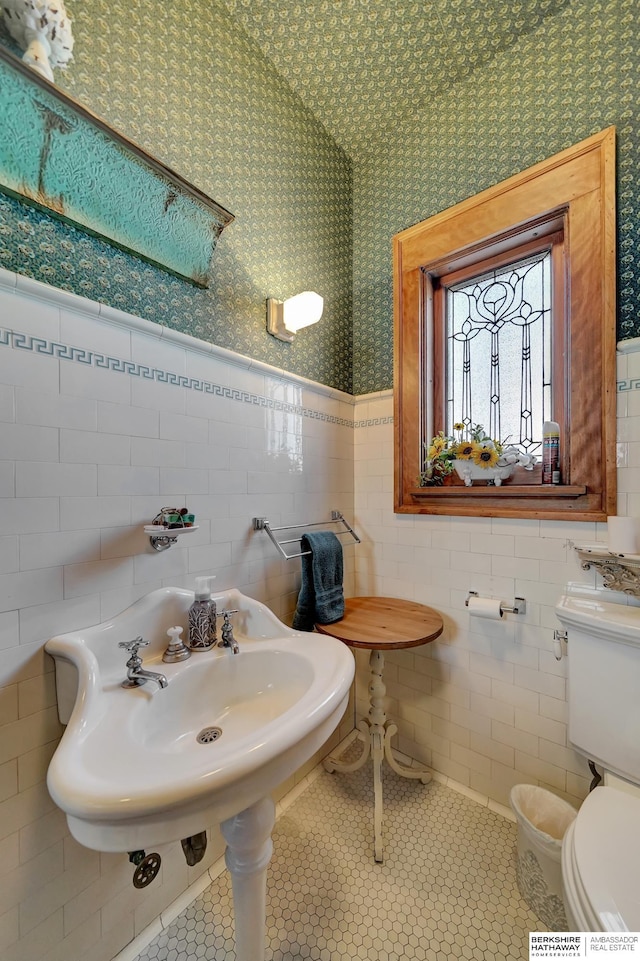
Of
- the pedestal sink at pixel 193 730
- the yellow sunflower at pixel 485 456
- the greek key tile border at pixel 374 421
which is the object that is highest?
the greek key tile border at pixel 374 421

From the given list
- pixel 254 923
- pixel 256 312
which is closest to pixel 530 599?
pixel 254 923

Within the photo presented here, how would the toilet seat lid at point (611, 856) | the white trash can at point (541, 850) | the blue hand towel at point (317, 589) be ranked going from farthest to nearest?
the blue hand towel at point (317, 589), the white trash can at point (541, 850), the toilet seat lid at point (611, 856)

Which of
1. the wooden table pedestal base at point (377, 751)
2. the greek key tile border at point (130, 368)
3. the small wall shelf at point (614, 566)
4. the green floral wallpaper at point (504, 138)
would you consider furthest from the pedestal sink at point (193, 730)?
the green floral wallpaper at point (504, 138)

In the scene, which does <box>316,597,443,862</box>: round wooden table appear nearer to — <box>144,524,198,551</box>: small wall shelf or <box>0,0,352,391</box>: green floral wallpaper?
<box>144,524,198,551</box>: small wall shelf

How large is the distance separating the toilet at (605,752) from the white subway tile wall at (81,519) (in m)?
1.03

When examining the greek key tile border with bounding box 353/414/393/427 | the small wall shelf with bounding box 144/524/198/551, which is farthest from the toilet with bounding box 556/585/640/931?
the small wall shelf with bounding box 144/524/198/551

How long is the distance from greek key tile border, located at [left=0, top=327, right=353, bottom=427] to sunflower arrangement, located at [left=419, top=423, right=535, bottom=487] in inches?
23.7

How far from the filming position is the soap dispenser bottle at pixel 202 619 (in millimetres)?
993

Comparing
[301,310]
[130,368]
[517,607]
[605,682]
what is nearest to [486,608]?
[517,607]

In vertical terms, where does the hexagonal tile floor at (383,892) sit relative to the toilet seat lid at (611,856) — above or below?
below

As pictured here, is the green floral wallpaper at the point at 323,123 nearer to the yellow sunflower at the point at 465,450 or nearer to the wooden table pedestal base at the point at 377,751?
the yellow sunflower at the point at 465,450

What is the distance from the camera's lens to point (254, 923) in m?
0.79

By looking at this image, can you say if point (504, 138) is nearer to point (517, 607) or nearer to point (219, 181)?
point (219, 181)

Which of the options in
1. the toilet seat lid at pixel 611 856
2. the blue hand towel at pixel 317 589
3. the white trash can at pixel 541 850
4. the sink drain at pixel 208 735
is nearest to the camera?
the toilet seat lid at pixel 611 856
